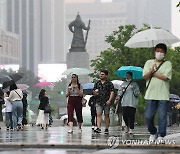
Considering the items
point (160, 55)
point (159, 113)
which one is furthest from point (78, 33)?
point (159, 113)

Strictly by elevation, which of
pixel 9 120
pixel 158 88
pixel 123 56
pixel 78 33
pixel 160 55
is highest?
pixel 78 33

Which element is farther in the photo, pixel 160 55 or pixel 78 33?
pixel 78 33

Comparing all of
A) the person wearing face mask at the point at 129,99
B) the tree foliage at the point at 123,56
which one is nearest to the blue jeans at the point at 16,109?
the person wearing face mask at the point at 129,99

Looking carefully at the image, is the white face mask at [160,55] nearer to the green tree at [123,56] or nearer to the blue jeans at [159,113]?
the blue jeans at [159,113]

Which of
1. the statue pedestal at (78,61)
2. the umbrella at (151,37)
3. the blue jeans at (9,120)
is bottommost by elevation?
the blue jeans at (9,120)

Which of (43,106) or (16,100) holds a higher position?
(16,100)

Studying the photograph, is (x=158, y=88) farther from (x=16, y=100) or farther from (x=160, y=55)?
(x=16, y=100)

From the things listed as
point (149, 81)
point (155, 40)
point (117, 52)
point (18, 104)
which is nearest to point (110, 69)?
point (117, 52)

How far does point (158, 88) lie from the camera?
1241cm

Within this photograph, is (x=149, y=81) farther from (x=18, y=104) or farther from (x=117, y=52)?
(x=117, y=52)

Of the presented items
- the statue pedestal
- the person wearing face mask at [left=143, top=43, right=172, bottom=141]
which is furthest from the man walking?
the statue pedestal

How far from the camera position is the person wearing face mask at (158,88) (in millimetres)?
12312

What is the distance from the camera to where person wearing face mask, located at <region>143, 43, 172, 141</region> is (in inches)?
485

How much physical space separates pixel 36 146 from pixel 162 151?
2.51 metres
